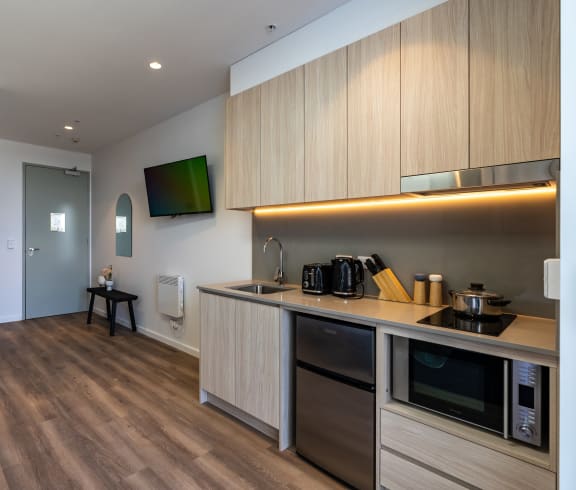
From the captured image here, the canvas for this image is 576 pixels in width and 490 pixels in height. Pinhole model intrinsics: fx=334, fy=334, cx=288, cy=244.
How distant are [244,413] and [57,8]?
2.92m

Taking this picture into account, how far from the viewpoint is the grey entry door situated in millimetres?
5148

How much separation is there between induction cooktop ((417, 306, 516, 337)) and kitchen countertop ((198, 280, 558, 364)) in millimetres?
33

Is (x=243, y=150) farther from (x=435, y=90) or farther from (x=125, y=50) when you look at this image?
(x=435, y=90)

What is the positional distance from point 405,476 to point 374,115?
1.79 metres

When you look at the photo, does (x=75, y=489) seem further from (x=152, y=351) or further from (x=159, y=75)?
(x=159, y=75)

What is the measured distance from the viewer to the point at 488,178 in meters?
1.46

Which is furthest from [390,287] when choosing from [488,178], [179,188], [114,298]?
[114,298]

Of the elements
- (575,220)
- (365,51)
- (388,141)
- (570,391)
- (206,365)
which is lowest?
(206,365)

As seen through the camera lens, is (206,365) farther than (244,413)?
Yes

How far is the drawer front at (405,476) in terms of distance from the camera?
4.60ft

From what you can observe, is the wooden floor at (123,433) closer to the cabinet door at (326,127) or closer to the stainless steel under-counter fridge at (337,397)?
the stainless steel under-counter fridge at (337,397)

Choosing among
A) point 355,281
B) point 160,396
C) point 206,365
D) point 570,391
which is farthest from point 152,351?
point 570,391

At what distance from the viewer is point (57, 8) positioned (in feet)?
6.83

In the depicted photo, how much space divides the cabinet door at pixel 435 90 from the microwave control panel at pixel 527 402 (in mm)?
892
